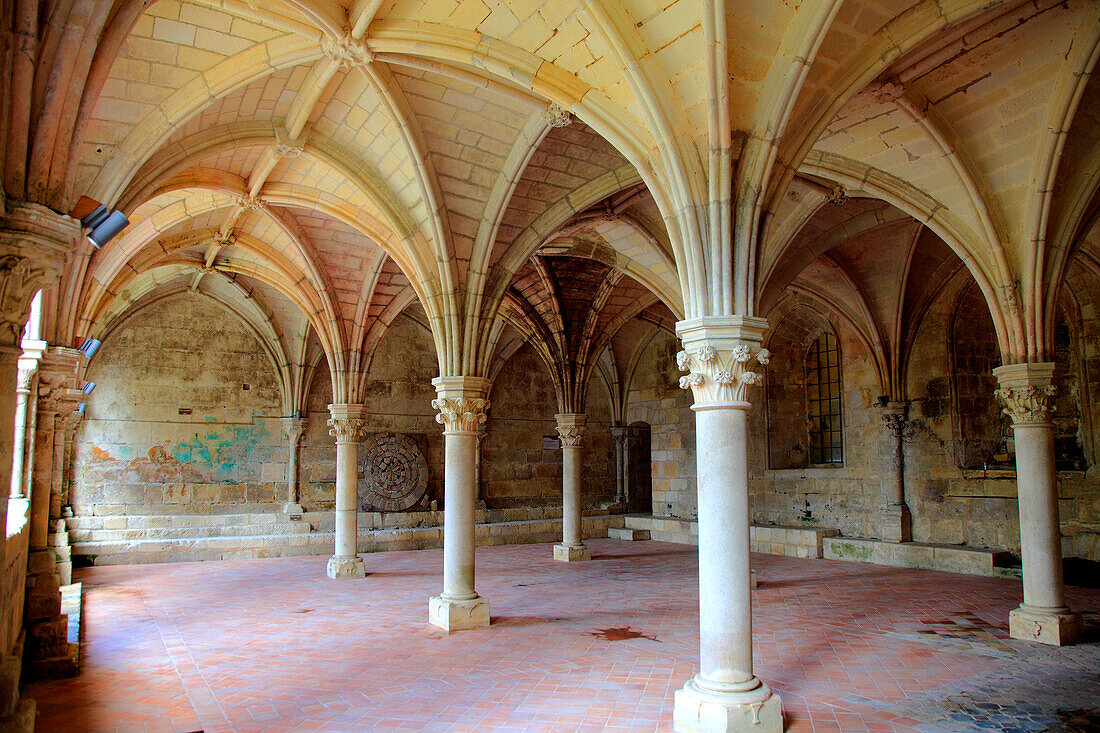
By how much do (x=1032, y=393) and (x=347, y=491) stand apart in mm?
9493

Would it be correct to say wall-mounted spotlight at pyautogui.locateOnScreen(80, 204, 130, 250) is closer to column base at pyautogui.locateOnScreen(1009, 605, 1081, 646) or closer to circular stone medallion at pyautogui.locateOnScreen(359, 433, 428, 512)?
column base at pyautogui.locateOnScreen(1009, 605, 1081, 646)

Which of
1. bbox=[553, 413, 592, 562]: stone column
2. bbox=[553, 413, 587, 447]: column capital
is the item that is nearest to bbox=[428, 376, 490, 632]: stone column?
bbox=[553, 413, 592, 562]: stone column

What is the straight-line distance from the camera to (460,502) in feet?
26.7

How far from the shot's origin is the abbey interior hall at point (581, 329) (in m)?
4.90

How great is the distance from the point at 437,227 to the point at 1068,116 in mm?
6095

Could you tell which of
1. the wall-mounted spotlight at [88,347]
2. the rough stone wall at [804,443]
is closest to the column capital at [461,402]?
the wall-mounted spotlight at [88,347]

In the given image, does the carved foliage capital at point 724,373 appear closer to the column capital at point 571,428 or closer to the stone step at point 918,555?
the stone step at point 918,555

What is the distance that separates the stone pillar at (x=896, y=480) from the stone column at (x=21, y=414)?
12636 mm

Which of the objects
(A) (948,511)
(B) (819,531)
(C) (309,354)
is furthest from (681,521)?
(C) (309,354)

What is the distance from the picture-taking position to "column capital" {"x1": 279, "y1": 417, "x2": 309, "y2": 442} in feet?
54.4

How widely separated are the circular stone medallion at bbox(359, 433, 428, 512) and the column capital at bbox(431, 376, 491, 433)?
376 inches

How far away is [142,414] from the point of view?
15469 millimetres

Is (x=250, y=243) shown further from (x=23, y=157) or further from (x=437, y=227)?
(x=23, y=157)

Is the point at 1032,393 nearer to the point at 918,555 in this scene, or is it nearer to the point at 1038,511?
the point at 1038,511
